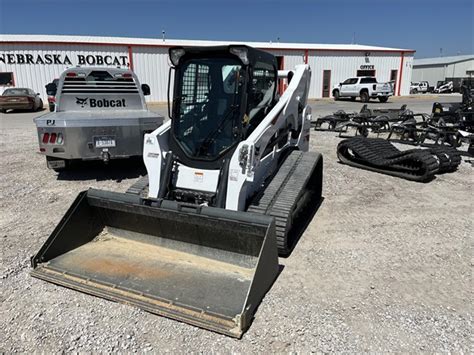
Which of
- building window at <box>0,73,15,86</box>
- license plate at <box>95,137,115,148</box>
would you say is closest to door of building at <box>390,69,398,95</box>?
building window at <box>0,73,15,86</box>

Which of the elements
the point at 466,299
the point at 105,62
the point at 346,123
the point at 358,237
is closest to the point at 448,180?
the point at 358,237

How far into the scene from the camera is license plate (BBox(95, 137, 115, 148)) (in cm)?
655

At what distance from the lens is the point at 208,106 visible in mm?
4641

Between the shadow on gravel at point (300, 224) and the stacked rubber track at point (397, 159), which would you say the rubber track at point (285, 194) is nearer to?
the shadow on gravel at point (300, 224)

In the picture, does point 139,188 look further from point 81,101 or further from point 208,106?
point 81,101

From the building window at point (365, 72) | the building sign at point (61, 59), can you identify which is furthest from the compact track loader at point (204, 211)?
A: the building window at point (365, 72)

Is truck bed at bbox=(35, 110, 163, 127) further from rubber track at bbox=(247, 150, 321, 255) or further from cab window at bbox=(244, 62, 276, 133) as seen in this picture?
rubber track at bbox=(247, 150, 321, 255)

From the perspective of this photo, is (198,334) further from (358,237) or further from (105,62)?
(105,62)

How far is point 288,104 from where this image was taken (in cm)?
519

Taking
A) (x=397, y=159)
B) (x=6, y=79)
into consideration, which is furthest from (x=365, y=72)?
(x=397, y=159)

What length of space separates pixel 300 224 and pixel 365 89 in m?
26.6

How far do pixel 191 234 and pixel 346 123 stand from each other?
963 centimetres

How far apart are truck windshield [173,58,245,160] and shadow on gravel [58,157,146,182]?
2.93 metres

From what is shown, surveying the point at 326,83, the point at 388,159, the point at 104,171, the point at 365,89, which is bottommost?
the point at 104,171
